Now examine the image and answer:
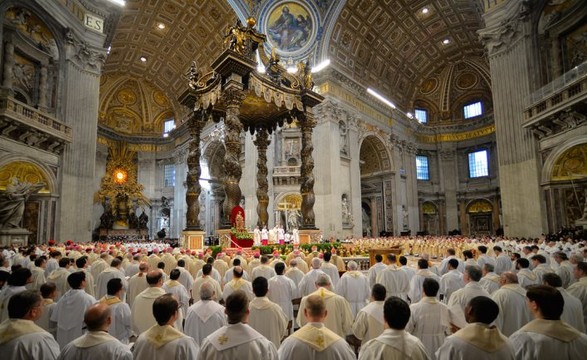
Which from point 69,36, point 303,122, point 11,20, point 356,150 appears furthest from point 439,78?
point 11,20

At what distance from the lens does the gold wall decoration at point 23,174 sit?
11633 millimetres

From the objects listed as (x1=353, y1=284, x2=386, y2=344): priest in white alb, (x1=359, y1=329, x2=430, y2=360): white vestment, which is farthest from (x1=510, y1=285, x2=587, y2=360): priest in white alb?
(x1=353, y1=284, x2=386, y2=344): priest in white alb

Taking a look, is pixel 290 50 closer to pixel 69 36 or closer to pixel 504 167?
pixel 69 36

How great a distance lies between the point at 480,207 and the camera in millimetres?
28844

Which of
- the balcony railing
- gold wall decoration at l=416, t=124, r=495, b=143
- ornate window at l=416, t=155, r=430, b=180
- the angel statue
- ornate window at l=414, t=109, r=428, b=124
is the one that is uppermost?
ornate window at l=414, t=109, r=428, b=124

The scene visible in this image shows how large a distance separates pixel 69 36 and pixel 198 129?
7.54m

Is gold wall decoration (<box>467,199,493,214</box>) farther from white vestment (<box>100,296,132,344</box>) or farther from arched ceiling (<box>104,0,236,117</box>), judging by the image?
white vestment (<box>100,296,132,344</box>)

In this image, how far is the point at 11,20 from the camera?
12.1 metres

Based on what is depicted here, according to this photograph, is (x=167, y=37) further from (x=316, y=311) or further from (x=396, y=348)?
(x=396, y=348)

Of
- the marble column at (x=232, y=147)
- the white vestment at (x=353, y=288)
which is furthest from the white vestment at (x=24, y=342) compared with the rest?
the marble column at (x=232, y=147)

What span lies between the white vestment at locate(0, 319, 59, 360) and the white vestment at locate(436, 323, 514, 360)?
284 cm

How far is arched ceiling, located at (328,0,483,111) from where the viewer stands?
22141 millimetres

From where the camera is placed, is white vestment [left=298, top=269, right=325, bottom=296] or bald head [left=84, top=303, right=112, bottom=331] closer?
bald head [left=84, top=303, right=112, bottom=331]

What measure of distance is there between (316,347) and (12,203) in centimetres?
1230
